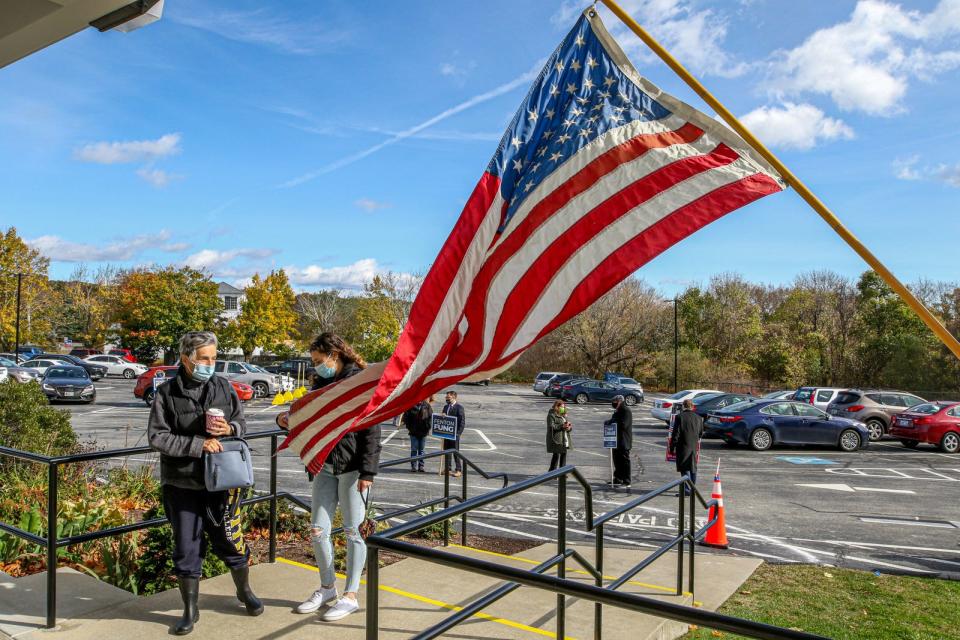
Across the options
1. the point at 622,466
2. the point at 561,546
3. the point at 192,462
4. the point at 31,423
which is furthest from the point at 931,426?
Result: the point at 192,462

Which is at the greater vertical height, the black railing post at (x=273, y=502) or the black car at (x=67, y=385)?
the black railing post at (x=273, y=502)

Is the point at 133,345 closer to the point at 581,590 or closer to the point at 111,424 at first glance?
the point at 111,424

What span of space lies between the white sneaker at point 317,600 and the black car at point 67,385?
27.6 meters

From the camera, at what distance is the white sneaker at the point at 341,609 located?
15.4 ft

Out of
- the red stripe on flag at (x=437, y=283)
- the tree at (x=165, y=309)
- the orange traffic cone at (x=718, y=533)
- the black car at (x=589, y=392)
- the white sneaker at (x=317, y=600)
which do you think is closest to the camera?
the red stripe on flag at (x=437, y=283)

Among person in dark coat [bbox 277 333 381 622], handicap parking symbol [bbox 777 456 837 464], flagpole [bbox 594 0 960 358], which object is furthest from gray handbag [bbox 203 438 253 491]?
handicap parking symbol [bbox 777 456 837 464]

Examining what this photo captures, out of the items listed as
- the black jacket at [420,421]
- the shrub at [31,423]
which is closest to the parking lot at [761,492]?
the black jacket at [420,421]

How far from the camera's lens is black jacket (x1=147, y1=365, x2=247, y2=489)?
4406 millimetres

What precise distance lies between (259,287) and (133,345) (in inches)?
415

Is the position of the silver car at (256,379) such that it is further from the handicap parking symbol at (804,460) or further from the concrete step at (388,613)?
the concrete step at (388,613)

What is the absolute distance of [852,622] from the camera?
619cm

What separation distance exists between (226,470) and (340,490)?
79cm

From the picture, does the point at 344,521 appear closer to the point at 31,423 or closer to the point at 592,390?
the point at 31,423

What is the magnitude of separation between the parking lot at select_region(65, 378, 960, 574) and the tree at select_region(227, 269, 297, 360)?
29.1 metres
